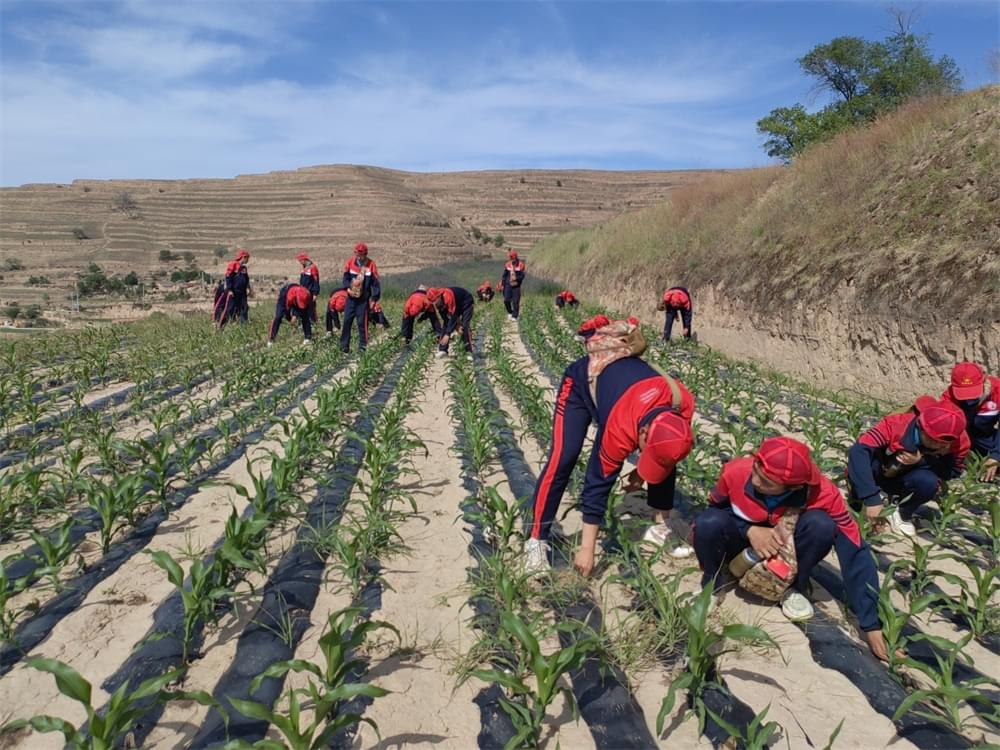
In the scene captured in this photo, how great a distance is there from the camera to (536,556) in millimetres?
3188

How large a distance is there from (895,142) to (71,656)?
11.9 m

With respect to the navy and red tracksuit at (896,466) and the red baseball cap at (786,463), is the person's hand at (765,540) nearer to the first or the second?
the red baseball cap at (786,463)

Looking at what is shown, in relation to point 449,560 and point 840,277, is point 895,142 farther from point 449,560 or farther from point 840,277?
point 449,560

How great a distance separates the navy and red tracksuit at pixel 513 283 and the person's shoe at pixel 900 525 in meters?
11.8

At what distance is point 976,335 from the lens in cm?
650

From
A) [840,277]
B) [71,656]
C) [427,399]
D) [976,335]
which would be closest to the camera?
[71,656]

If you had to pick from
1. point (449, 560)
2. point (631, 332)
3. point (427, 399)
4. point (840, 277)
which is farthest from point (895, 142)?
point (449, 560)

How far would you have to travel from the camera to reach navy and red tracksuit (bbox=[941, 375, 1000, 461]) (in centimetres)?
414

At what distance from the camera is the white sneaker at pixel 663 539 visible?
3484 mm

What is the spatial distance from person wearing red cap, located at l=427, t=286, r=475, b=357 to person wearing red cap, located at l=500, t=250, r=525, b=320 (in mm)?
4908

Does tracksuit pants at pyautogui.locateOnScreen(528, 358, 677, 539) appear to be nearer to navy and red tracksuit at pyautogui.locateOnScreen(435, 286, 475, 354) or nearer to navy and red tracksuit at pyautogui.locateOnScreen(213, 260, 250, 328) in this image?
navy and red tracksuit at pyautogui.locateOnScreen(435, 286, 475, 354)

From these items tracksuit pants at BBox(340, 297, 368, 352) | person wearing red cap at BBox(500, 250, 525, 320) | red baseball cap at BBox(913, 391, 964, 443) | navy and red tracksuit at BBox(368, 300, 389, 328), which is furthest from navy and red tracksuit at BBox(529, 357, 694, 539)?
person wearing red cap at BBox(500, 250, 525, 320)

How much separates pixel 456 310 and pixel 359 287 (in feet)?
5.03

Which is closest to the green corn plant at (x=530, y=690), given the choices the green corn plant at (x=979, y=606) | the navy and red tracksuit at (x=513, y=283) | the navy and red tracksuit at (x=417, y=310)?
the green corn plant at (x=979, y=606)
